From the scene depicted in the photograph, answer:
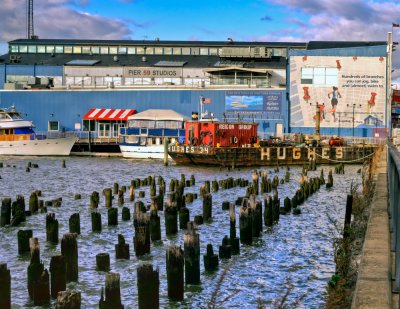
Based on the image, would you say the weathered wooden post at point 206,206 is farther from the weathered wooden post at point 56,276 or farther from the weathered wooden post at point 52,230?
the weathered wooden post at point 56,276

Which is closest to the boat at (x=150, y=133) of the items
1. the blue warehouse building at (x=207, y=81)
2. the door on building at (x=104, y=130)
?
the blue warehouse building at (x=207, y=81)

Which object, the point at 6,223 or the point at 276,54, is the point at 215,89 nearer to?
the point at 276,54

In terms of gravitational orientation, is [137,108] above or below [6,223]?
above

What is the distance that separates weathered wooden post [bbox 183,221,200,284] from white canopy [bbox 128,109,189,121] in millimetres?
63381

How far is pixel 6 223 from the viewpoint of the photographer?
28109 millimetres

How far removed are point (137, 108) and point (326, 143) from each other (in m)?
29.6

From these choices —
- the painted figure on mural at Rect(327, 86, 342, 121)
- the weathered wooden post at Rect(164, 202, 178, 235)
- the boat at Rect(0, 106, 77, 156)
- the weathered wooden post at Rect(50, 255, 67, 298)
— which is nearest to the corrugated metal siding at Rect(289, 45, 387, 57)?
the painted figure on mural at Rect(327, 86, 342, 121)

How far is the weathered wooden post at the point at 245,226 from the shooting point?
2414 centimetres

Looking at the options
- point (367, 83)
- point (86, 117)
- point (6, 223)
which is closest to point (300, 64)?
point (367, 83)

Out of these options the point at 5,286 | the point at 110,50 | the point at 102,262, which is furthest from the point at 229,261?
Result: the point at 110,50

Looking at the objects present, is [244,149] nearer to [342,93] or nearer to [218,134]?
[218,134]

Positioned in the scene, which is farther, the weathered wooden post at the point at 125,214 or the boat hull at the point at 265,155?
the boat hull at the point at 265,155

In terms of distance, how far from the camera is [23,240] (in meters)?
21.7

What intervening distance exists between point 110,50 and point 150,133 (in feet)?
108
